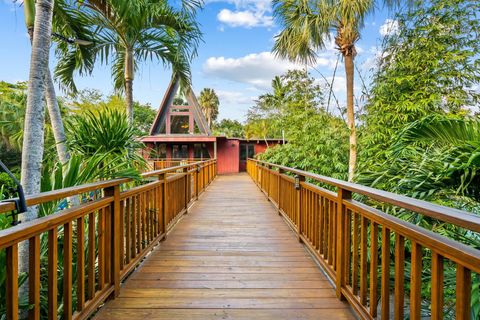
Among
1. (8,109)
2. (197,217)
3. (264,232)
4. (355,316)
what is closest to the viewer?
(355,316)

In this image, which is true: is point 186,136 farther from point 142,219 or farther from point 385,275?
point 385,275

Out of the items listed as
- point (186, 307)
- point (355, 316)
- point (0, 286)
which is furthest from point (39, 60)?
point (355, 316)

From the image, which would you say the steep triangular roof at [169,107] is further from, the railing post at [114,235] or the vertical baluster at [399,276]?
the vertical baluster at [399,276]

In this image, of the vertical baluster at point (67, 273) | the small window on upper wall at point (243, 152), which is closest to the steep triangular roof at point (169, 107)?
the small window on upper wall at point (243, 152)

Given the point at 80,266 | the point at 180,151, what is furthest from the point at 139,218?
the point at 180,151

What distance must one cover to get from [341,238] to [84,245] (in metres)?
1.74

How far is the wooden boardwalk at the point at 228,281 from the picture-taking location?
77.0 inches

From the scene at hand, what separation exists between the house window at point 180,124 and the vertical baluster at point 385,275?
15608 millimetres

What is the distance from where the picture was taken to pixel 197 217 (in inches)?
193

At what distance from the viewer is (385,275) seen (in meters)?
1.54

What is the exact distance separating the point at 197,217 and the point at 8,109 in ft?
48.4

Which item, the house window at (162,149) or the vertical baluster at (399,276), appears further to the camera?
the house window at (162,149)

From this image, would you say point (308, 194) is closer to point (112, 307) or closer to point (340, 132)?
point (112, 307)

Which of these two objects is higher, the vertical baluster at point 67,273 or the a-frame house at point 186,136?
the a-frame house at point 186,136
